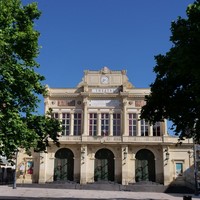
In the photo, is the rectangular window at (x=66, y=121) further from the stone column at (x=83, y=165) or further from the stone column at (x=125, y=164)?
the stone column at (x=125, y=164)

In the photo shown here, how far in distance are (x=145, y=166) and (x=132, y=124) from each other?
6028mm

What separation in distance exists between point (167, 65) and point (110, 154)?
27832mm

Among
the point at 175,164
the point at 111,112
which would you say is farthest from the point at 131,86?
the point at 175,164

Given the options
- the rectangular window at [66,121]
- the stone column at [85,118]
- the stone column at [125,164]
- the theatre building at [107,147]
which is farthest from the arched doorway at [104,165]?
the rectangular window at [66,121]

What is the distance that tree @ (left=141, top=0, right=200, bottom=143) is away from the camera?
15.9 m

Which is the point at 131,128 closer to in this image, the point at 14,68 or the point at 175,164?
the point at 175,164

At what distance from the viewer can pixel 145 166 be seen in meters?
45.0

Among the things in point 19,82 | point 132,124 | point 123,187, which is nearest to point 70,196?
point 19,82

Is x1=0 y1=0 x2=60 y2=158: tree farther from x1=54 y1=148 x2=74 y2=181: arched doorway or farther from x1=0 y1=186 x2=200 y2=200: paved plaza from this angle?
x1=54 y1=148 x2=74 y2=181: arched doorway

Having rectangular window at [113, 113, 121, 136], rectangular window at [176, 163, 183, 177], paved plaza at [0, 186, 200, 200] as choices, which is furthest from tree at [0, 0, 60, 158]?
rectangular window at [176, 163, 183, 177]

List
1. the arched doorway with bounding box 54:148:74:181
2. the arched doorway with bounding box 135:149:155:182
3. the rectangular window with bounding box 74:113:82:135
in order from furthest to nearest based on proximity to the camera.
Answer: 1. the rectangular window with bounding box 74:113:82:135
2. the arched doorway with bounding box 54:148:74:181
3. the arched doorway with bounding box 135:149:155:182

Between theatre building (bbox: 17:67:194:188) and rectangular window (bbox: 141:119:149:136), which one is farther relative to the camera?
rectangular window (bbox: 141:119:149:136)

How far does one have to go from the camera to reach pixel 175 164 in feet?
146

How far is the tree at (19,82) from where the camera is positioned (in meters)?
16.4
